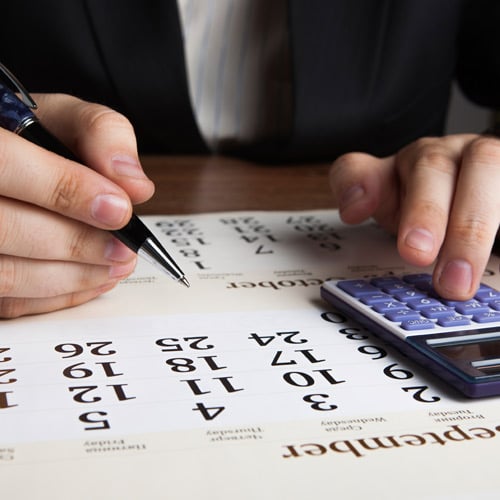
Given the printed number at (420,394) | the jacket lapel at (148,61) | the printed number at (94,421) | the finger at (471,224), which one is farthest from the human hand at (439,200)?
the jacket lapel at (148,61)

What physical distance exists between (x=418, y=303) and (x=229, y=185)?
0.35 meters

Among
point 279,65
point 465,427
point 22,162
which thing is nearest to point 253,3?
point 279,65

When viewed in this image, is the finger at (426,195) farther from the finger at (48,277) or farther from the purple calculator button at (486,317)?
the finger at (48,277)

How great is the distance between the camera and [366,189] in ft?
1.96

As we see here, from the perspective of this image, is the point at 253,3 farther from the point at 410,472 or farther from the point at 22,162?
the point at 410,472

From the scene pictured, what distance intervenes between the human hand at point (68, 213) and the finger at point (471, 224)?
17 centimetres

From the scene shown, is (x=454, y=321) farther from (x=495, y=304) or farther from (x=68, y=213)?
(x=68, y=213)

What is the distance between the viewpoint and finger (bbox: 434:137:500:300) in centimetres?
45

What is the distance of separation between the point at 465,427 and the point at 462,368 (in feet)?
0.13

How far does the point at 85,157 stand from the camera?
0.46m

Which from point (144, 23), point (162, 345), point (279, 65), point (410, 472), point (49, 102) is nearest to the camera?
point (410, 472)

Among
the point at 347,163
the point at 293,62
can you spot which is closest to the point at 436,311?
the point at 347,163

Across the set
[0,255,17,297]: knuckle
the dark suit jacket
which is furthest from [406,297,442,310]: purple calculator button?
the dark suit jacket

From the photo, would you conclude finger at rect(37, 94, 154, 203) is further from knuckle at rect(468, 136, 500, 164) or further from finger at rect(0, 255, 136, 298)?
knuckle at rect(468, 136, 500, 164)
